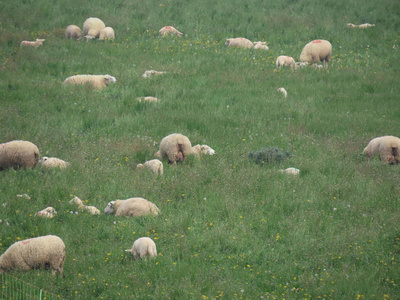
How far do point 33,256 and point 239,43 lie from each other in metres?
19.6

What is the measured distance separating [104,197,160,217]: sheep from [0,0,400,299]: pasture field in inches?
8.0

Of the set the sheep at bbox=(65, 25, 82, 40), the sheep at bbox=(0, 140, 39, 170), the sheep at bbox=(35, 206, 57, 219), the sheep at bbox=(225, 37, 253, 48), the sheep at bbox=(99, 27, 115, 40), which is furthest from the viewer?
the sheep at bbox=(65, 25, 82, 40)

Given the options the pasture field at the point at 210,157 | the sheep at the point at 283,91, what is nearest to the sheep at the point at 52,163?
the pasture field at the point at 210,157

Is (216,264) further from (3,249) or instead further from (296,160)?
(296,160)

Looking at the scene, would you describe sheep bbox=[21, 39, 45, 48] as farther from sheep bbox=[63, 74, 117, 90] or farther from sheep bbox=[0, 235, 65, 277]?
sheep bbox=[0, 235, 65, 277]

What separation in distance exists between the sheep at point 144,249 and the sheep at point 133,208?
1424 mm

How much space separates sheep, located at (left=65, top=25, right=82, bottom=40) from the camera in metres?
27.4

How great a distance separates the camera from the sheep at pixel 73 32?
2739 centimetres

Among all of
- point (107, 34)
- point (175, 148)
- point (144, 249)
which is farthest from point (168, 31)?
point (144, 249)

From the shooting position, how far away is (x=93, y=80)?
21.1 metres

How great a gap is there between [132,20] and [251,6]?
7.81 meters

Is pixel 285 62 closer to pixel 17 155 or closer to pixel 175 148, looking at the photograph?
pixel 175 148

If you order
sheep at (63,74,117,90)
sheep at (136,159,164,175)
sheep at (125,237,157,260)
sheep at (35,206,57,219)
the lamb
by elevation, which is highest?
sheep at (63,74,117,90)

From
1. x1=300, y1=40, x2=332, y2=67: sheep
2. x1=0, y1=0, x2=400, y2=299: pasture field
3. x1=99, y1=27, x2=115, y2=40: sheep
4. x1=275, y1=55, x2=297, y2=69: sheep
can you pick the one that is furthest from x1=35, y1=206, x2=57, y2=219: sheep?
x1=99, y1=27, x2=115, y2=40: sheep
